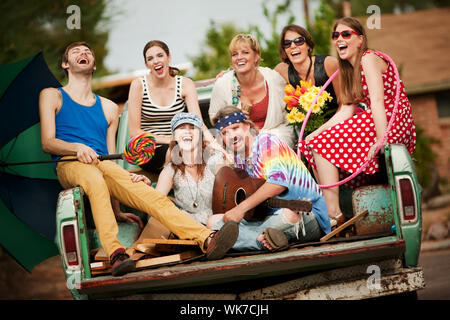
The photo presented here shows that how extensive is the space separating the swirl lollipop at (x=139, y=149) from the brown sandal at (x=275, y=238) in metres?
1.15

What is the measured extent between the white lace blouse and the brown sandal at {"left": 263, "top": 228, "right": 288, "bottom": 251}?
74 centimetres

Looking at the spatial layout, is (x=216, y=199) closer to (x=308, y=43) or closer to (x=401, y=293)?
(x=401, y=293)

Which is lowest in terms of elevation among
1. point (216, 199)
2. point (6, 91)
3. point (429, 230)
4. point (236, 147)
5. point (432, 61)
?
point (429, 230)

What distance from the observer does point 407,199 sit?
326 centimetres

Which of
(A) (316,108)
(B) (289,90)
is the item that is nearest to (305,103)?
(A) (316,108)

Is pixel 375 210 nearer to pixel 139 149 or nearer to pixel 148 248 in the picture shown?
pixel 148 248

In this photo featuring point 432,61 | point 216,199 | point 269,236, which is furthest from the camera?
point 432,61

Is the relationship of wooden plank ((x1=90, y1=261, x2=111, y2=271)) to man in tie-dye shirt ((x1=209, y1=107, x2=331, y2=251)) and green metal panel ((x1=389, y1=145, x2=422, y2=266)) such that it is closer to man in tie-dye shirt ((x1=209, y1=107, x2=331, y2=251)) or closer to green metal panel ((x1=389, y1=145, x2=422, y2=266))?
man in tie-dye shirt ((x1=209, y1=107, x2=331, y2=251))

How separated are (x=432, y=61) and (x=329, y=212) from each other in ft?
47.2

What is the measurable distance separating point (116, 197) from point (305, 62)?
2.01m

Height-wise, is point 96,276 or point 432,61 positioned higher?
point 432,61

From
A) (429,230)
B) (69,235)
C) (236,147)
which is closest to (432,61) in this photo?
(429,230)

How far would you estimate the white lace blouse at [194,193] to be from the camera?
3996mm
